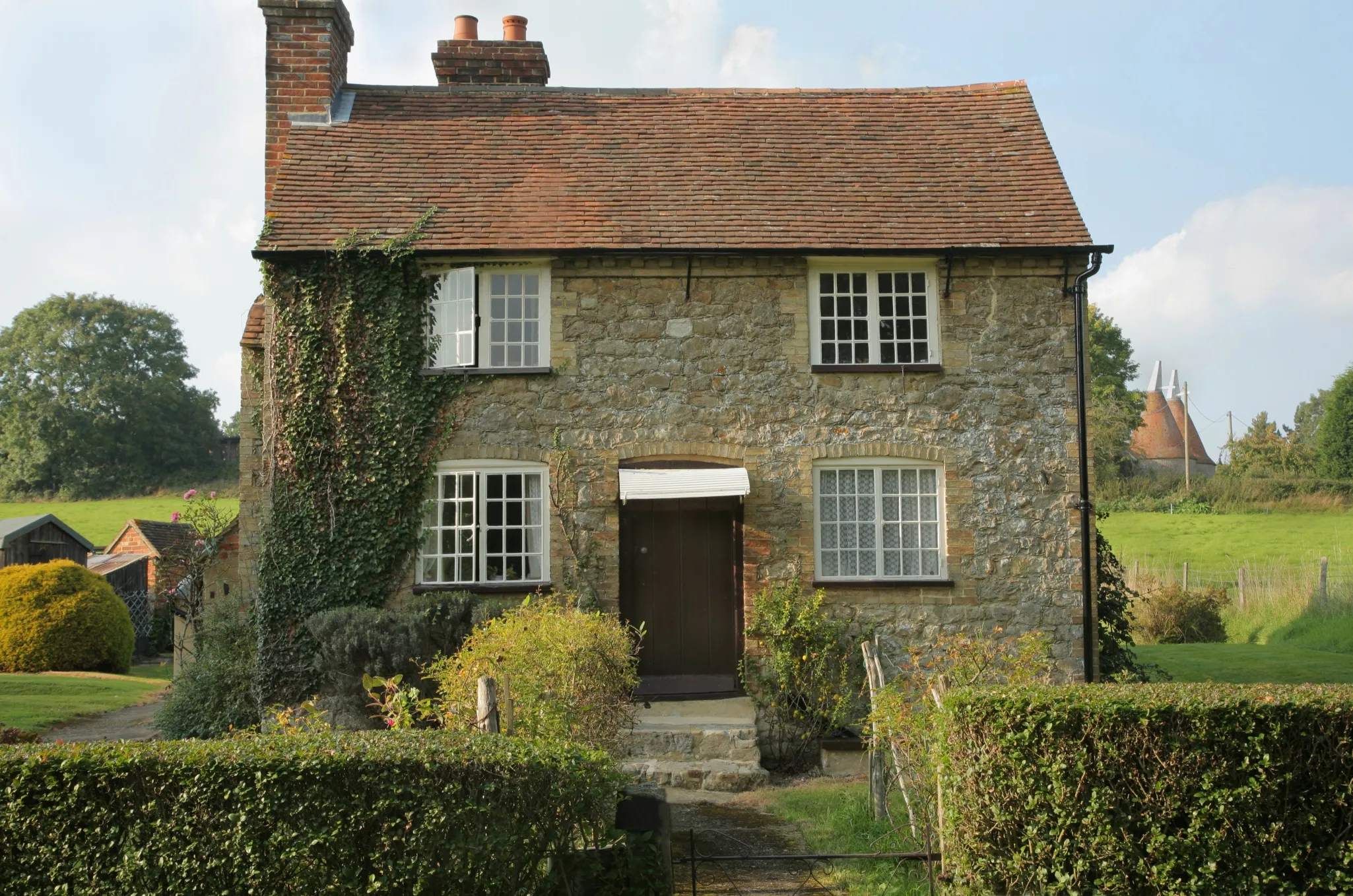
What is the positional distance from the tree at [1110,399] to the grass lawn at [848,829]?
108 ft

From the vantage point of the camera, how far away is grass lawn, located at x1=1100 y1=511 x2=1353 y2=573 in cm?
2898

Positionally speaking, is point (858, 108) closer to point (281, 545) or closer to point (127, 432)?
point (281, 545)

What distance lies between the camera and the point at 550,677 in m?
7.96

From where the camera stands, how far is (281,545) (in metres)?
12.5

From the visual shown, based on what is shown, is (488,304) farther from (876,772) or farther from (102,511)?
(102,511)

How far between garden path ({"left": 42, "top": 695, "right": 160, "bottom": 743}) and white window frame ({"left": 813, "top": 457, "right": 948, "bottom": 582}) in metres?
8.00

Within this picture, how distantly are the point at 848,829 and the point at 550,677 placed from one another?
8.62ft

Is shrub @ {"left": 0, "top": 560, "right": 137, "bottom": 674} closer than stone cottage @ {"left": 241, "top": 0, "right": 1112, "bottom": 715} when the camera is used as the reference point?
No

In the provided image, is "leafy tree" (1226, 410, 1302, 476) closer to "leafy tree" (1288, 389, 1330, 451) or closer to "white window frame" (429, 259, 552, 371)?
"leafy tree" (1288, 389, 1330, 451)

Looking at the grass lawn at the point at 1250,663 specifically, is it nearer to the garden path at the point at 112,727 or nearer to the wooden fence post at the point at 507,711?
the wooden fence post at the point at 507,711

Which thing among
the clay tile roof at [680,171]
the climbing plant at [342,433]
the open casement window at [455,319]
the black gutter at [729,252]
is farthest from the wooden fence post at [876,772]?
the open casement window at [455,319]

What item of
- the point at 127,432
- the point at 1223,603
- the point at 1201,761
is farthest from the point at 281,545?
the point at 127,432

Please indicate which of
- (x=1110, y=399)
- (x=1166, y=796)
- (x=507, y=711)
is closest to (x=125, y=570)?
(x=507, y=711)

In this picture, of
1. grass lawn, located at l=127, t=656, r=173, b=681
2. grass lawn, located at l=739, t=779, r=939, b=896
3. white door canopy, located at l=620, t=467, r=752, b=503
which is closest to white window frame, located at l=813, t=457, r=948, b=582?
white door canopy, located at l=620, t=467, r=752, b=503
